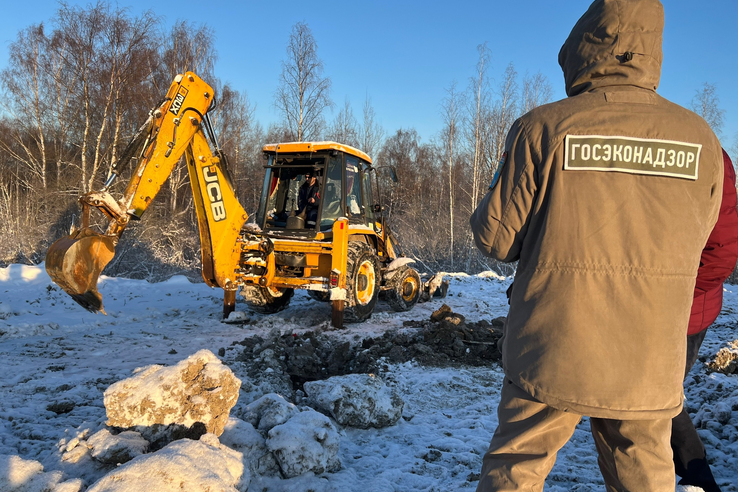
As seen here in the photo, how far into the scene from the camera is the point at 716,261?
6.95 ft

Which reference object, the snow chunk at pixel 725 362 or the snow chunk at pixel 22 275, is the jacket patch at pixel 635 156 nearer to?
the snow chunk at pixel 725 362

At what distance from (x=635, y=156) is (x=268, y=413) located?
257 cm

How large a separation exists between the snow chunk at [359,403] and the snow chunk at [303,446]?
45cm

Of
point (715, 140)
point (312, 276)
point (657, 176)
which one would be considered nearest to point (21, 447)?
point (657, 176)

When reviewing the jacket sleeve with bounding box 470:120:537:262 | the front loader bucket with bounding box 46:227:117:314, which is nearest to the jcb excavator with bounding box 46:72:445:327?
the front loader bucket with bounding box 46:227:117:314

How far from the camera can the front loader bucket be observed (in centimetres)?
390

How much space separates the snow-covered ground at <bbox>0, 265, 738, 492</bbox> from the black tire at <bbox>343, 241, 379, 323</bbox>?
314 mm

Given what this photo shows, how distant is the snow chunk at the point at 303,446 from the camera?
8.77ft

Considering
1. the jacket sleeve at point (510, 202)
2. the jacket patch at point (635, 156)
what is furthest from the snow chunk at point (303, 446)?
the jacket patch at point (635, 156)

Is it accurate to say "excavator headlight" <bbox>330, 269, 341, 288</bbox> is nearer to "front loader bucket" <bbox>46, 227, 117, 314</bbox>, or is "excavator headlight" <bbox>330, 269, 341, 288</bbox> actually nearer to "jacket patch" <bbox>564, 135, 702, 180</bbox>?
"front loader bucket" <bbox>46, 227, 117, 314</bbox>

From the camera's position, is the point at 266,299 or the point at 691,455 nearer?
the point at 691,455

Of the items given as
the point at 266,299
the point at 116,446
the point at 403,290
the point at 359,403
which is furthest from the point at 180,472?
the point at 403,290

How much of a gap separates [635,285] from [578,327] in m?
0.21

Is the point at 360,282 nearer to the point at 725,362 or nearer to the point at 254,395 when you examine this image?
the point at 254,395
